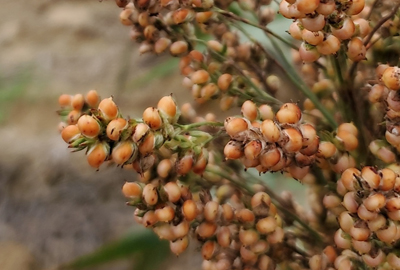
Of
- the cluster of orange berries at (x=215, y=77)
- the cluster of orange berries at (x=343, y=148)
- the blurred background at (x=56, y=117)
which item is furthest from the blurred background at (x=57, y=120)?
the cluster of orange berries at (x=343, y=148)

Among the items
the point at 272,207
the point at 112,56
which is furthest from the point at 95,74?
the point at 272,207

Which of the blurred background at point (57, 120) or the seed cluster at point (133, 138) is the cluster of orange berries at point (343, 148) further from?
the blurred background at point (57, 120)

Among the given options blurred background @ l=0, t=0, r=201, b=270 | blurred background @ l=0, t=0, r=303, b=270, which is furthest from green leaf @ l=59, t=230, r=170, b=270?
blurred background @ l=0, t=0, r=201, b=270

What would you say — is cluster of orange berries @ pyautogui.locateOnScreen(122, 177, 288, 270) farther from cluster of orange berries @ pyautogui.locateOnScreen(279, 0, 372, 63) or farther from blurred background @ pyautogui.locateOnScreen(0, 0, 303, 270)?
blurred background @ pyautogui.locateOnScreen(0, 0, 303, 270)

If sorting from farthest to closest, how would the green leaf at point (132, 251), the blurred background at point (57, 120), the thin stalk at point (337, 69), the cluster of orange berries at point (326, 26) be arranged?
the blurred background at point (57, 120) < the green leaf at point (132, 251) < the thin stalk at point (337, 69) < the cluster of orange berries at point (326, 26)

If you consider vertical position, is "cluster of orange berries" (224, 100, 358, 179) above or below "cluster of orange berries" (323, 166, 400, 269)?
above

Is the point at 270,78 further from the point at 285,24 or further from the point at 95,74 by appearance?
the point at 95,74
